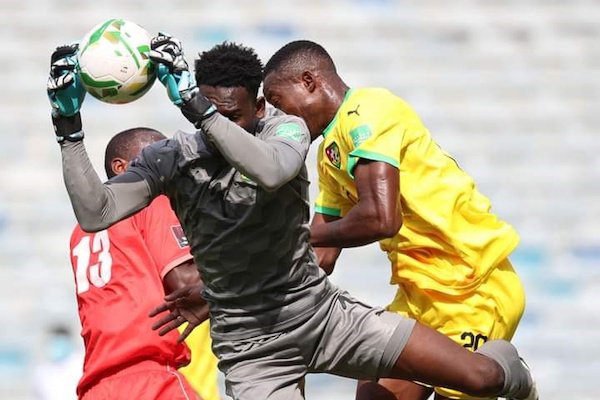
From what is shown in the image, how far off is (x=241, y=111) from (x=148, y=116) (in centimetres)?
544

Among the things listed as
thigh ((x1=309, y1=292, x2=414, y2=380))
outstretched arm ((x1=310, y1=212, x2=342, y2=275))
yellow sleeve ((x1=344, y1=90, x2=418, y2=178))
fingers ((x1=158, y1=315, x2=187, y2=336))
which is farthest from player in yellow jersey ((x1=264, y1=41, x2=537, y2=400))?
fingers ((x1=158, y1=315, x2=187, y2=336))

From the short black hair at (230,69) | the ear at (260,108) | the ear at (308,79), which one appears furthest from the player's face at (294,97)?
the short black hair at (230,69)

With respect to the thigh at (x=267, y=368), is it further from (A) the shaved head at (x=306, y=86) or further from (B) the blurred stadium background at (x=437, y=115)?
(B) the blurred stadium background at (x=437, y=115)

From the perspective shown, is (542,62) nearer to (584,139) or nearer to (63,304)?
(584,139)

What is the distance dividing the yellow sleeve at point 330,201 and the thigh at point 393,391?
87 cm

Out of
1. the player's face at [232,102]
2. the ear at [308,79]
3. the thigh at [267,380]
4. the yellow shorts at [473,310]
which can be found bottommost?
the thigh at [267,380]

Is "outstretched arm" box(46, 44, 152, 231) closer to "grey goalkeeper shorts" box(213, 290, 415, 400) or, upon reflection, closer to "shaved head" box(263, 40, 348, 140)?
"grey goalkeeper shorts" box(213, 290, 415, 400)

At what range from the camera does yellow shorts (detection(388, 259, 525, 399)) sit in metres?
5.40

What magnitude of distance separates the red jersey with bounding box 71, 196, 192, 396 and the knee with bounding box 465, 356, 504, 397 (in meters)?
1.52

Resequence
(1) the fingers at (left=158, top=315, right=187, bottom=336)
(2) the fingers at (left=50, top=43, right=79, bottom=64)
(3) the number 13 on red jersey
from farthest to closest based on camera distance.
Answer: (3) the number 13 on red jersey, (1) the fingers at (left=158, top=315, right=187, bottom=336), (2) the fingers at (left=50, top=43, right=79, bottom=64)

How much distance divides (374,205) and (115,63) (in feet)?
4.44

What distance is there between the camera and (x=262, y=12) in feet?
33.6

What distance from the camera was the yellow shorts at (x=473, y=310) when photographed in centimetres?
540

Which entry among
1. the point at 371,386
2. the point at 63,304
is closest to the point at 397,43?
the point at 63,304
